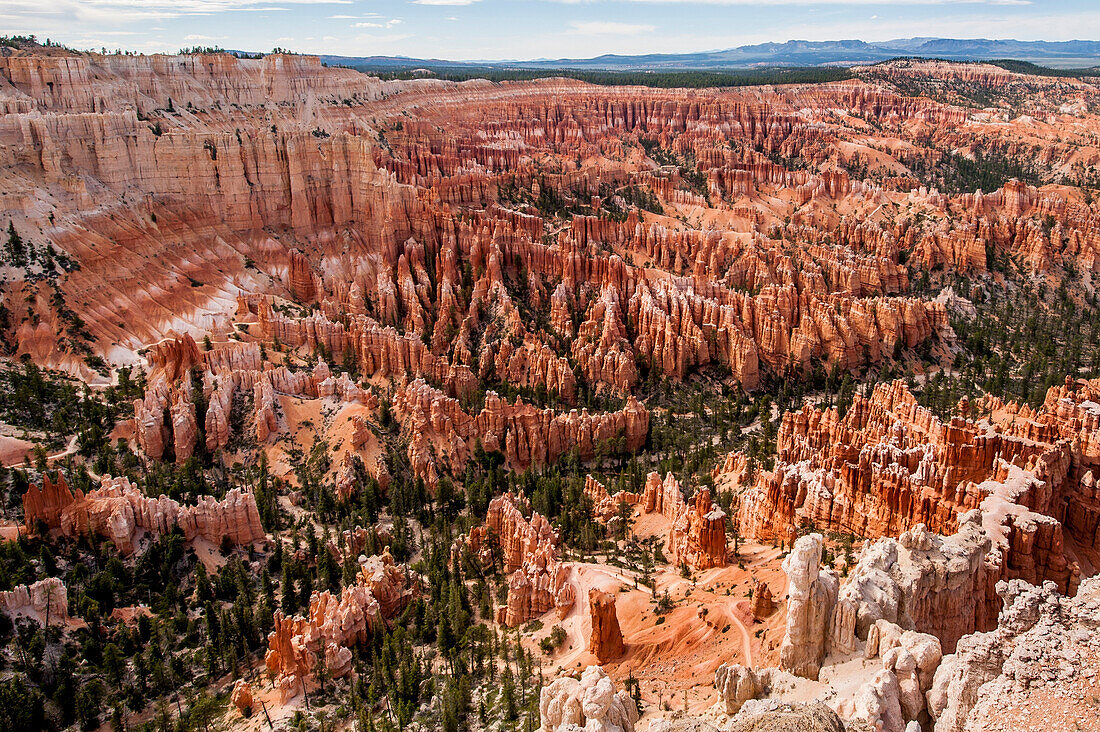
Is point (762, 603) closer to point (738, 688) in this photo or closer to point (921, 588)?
point (921, 588)

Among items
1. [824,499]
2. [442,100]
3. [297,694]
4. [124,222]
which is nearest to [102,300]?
[124,222]

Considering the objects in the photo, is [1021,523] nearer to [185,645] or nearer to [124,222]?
[185,645]

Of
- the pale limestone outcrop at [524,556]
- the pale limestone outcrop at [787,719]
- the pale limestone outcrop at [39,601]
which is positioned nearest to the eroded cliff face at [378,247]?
the pale limestone outcrop at [524,556]

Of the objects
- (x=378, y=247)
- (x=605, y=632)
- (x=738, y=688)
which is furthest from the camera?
(x=378, y=247)

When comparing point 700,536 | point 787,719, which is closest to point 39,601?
point 700,536

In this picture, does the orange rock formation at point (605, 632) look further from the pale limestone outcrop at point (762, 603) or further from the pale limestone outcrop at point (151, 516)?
the pale limestone outcrop at point (151, 516)

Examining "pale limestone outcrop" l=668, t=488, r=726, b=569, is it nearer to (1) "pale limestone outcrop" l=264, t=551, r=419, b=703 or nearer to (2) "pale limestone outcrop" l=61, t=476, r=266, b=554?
(1) "pale limestone outcrop" l=264, t=551, r=419, b=703
